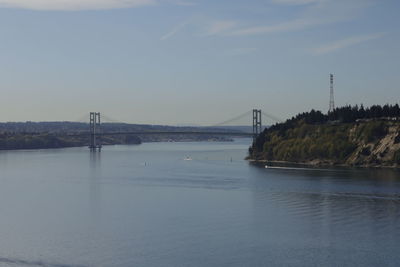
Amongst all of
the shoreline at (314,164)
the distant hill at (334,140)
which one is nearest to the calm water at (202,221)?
the shoreline at (314,164)

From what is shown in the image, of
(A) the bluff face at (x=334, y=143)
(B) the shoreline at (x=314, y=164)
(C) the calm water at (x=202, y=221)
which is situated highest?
(A) the bluff face at (x=334, y=143)

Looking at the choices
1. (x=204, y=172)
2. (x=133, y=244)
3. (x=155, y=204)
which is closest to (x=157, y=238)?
(x=133, y=244)

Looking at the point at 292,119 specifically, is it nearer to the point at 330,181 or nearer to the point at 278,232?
the point at 330,181

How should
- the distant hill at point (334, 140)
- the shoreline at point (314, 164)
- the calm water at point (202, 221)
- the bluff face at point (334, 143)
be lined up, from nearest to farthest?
the calm water at point (202, 221), the shoreline at point (314, 164), the bluff face at point (334, 143), the distant hill at point (334, 140)

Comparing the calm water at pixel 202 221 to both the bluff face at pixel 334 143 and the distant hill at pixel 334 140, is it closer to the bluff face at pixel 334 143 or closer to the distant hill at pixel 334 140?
the bluff face at pixel 334 143

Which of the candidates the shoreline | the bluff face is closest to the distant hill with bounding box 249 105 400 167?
the bluff face

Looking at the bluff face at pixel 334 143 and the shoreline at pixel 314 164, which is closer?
the shoreline at pixel 314 164

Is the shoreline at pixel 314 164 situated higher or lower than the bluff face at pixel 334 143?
lower

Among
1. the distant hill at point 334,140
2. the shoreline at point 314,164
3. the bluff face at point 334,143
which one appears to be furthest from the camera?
the distant hill at point 334,140
